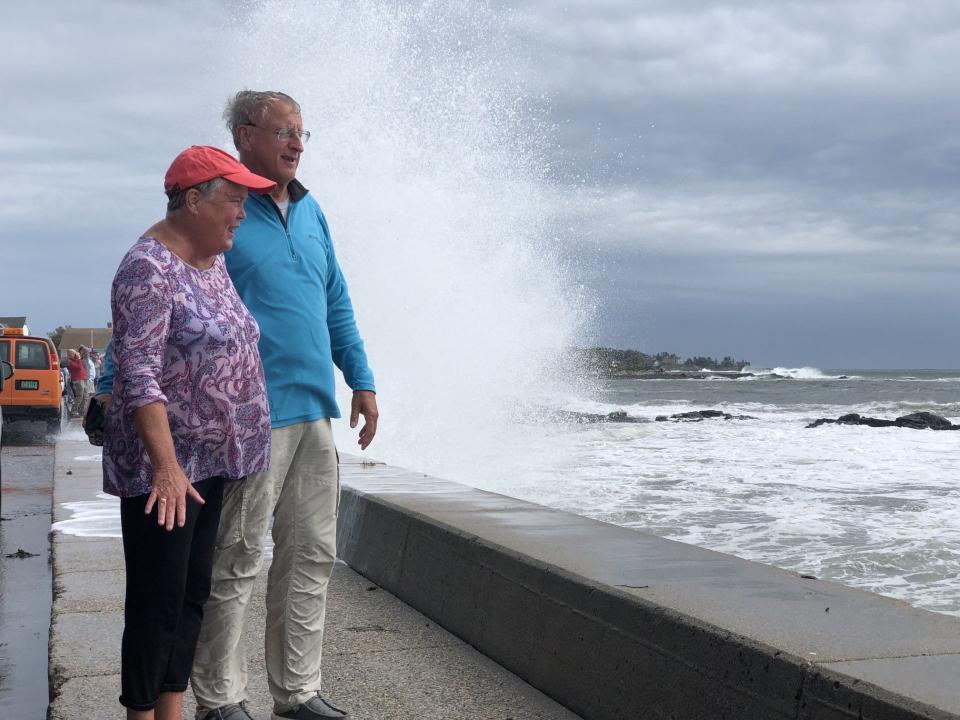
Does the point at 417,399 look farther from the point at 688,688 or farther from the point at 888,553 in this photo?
the point at 688,688

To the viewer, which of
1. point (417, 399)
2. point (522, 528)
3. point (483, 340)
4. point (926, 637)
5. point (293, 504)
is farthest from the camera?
point (483, 340)

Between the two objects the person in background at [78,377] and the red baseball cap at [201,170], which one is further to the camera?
the person in background at [78,377]

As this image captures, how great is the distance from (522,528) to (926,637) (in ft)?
7.39

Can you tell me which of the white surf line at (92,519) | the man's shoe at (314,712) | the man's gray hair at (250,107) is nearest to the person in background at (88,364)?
the white surf line at (92,519)

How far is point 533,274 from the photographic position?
953 inches

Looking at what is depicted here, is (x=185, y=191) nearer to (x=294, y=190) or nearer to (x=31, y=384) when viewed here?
(x=294, y=190)

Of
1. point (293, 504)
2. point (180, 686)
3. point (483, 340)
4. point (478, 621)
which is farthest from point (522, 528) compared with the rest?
point (483, 340)

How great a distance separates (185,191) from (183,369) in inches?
19.1

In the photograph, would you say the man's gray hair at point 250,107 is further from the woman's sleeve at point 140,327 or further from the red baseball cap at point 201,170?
the woman's sleeve at point 140,327

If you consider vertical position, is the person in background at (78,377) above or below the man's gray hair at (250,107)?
below

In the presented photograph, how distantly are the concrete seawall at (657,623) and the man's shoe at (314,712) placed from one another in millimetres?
798

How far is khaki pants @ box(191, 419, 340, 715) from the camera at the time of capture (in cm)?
338

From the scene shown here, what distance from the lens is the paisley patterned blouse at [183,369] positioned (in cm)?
278

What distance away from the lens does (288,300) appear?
350 cm
